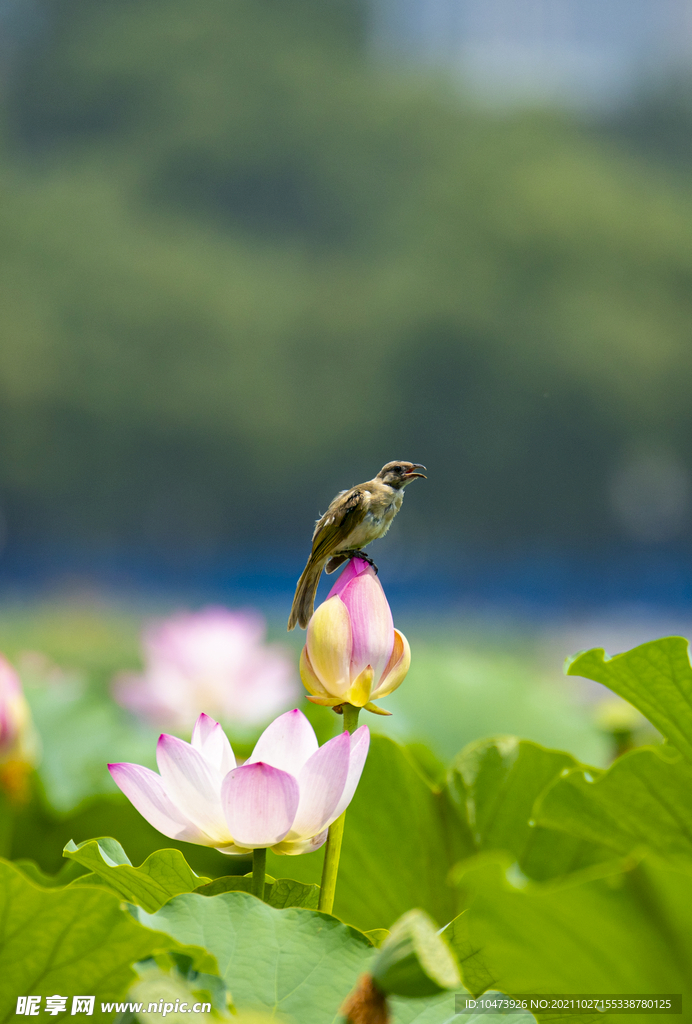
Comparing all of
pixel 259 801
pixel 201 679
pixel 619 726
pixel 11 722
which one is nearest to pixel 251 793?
pixel 259 801

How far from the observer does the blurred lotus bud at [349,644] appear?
362mm

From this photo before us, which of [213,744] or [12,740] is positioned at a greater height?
[213,744]

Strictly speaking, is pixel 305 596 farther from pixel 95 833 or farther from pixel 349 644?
pixel 95 833

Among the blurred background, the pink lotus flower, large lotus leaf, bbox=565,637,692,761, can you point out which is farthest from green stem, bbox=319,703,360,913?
the blurred background

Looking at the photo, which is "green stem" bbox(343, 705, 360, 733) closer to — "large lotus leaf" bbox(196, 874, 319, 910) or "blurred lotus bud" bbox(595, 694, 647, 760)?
"large lotus leaf" bbox(196, 874, 319, 910)

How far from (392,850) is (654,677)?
0.62 ft

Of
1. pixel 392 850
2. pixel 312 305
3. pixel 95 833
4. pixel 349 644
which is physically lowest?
pixel 95 833

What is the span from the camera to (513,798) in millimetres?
482

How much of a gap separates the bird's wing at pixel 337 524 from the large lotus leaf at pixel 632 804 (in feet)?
0.51

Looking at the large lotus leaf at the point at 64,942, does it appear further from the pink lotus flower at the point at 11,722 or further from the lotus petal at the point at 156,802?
the pink lotus flower at the point at 11,722

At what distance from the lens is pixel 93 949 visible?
11.8 inches

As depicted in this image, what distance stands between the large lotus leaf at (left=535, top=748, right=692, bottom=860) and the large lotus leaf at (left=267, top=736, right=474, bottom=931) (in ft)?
0.42

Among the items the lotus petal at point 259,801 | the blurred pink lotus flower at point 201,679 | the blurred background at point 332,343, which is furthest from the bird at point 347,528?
the blurred background at point 332,343

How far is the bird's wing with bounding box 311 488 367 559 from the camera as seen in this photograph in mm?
442
